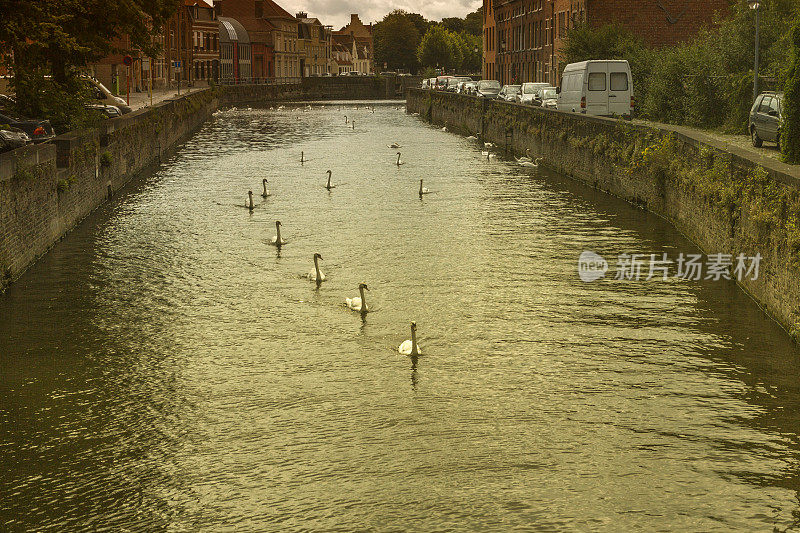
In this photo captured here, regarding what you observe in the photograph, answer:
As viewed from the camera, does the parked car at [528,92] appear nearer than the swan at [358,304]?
No

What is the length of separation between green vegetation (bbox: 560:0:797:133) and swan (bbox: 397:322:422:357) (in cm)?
1889

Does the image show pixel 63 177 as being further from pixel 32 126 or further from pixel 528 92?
pixel 528 92

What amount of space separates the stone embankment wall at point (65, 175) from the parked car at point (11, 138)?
1.84 meters

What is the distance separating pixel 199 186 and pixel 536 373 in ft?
73.5

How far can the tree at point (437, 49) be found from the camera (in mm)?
158625

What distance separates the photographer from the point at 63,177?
2336 cm

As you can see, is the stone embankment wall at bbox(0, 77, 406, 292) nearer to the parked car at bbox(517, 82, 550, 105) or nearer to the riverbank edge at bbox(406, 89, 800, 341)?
the riverbank edge at bbox(406, 89, 800, 341)

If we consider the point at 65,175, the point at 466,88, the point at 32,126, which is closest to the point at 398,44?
the point at 466,88

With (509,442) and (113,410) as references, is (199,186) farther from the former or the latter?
(509,442)

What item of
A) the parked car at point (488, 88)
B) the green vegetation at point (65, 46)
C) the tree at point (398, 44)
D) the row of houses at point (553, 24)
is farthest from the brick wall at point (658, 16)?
the tree at point (398, 44)

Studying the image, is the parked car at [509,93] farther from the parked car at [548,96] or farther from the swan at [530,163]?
the swan at [530,163]

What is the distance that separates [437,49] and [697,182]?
141 meters

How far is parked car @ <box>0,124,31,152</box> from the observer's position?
26316 mm

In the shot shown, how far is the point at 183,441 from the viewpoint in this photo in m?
11.3
